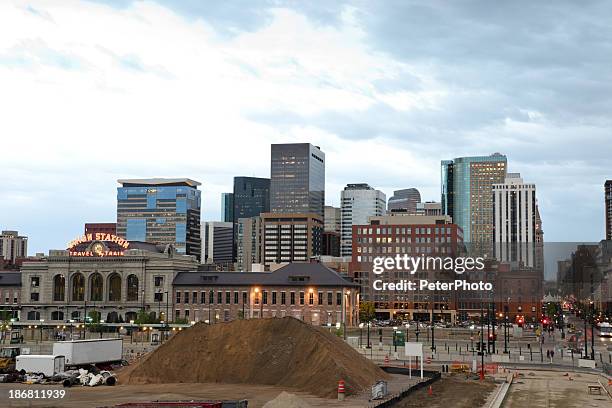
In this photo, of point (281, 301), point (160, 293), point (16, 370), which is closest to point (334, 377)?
point (16, 370)

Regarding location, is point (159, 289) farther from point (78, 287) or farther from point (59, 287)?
point (59, 287)

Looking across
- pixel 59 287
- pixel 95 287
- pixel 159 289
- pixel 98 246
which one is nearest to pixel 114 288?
pixel 95 287

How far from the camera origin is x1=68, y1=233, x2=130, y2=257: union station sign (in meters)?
188

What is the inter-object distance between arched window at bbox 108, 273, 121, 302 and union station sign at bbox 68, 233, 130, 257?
5.80 metres

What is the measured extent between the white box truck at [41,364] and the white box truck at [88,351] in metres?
2.77

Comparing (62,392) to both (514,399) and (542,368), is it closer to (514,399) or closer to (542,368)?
(514,399)

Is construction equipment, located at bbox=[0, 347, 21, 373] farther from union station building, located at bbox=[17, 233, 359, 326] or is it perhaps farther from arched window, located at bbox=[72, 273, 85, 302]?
arched window, located at bbox=[72, 273, 85, 302]

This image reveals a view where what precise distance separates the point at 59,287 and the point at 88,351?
112570 mm

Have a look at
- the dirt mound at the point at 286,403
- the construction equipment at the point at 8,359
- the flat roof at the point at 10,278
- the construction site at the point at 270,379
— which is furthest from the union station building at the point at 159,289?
the dirt mound at the point at 286,403

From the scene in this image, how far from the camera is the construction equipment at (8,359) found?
81.3 metres

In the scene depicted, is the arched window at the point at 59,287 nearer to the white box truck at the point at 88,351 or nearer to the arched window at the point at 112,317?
the arched window at the point at 112,317

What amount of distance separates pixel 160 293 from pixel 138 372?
4218 inches

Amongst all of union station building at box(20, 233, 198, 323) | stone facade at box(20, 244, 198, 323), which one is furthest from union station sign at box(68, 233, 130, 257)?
stone facade at box(20, 244, 198, 323)

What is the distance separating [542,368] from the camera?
3836 inches
